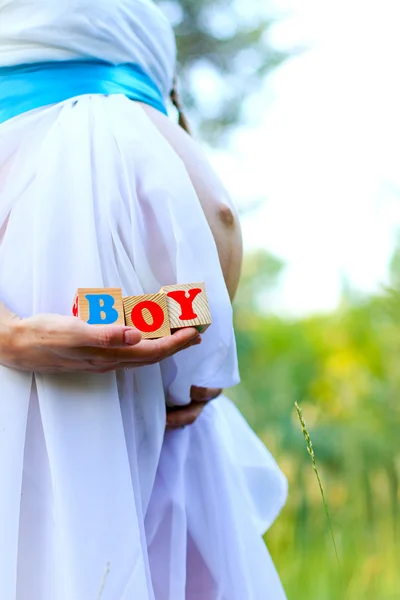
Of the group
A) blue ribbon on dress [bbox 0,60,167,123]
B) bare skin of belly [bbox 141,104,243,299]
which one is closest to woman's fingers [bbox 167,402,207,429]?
bare skin of belly [bbox 141,104,243,299]

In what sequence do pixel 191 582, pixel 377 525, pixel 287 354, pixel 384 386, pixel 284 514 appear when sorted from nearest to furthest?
pixel 191 582, pixel 377 525, pixel 284 514, pixel 384 386, pixel 287 354

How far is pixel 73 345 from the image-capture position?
3.07 ft

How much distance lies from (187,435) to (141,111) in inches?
22.0

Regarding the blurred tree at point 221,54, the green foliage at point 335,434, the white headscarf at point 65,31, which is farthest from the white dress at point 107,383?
the blurred tree at point 221,54

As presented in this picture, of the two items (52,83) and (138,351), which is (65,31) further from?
(138,351)

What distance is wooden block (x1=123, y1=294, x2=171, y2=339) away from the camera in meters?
0.99

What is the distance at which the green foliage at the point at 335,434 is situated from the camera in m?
2.54

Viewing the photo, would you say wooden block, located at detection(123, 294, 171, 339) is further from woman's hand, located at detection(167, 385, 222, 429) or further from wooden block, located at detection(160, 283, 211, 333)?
woman's hand, located at detection(167, 385, 222, 429)

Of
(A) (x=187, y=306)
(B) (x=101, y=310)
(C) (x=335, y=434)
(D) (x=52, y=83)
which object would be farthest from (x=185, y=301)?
(C) (x=335, y=434)

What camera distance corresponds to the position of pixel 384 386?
11.5ft

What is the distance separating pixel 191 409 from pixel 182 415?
0.03 metres

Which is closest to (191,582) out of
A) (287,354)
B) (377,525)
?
(377,525)

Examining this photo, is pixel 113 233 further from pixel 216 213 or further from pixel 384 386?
pixel 384 386

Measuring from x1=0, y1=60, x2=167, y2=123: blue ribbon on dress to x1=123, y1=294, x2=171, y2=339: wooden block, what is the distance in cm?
43
